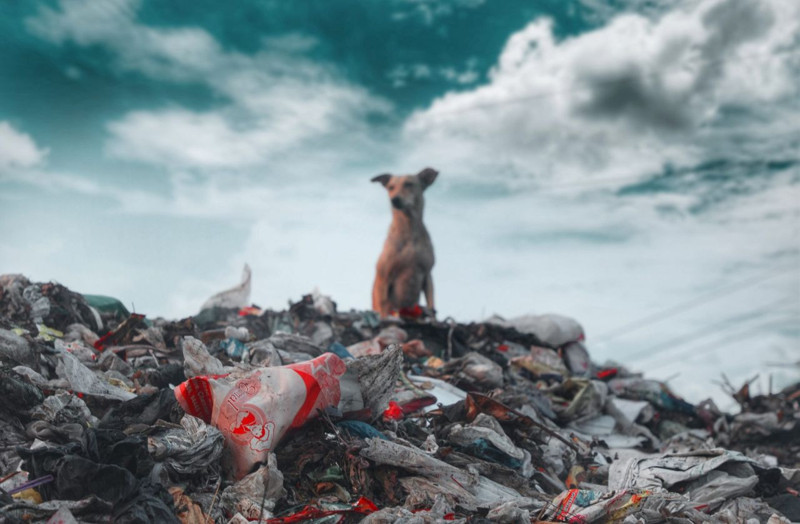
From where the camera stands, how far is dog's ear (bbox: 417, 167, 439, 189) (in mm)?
8953

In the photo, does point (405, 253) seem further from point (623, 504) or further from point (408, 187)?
point (623, 504)

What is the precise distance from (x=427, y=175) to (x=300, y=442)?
20.5 feet

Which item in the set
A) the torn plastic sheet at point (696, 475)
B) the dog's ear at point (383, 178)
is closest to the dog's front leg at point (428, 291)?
the dog's ear at point (383, 178)

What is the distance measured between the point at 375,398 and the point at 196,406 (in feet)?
2.88

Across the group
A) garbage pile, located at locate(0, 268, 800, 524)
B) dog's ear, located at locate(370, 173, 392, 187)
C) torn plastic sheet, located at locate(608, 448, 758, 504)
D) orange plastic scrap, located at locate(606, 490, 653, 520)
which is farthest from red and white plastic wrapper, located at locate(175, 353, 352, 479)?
dog's ear, located at locate(370, 173, 392, 187)

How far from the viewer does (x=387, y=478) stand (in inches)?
118

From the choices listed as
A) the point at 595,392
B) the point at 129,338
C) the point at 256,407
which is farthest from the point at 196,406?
the point at 595,392

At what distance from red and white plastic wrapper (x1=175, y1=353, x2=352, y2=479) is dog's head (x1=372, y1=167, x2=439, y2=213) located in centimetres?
570

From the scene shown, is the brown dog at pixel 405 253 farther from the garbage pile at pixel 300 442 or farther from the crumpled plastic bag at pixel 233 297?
the garbage pile at pixel 300 442

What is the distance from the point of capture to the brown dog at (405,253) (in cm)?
882

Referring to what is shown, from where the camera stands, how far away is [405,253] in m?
8.82

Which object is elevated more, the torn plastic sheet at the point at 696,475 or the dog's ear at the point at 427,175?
the dog's ear at the point at 427,175

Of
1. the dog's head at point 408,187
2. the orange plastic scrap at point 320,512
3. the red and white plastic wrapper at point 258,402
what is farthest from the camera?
the dog's head at point 408,187

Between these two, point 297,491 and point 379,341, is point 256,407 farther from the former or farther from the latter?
point 379,341
